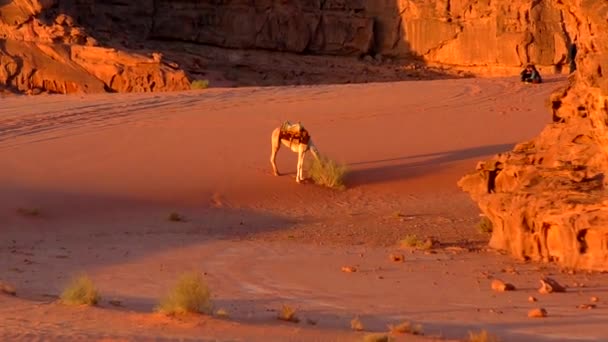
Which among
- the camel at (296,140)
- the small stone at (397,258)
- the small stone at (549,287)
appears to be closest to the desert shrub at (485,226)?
the small stone at (397,258)

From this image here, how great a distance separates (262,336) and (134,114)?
57.3 ft

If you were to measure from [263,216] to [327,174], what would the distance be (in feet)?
7.42

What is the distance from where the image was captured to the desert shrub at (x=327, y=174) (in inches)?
836

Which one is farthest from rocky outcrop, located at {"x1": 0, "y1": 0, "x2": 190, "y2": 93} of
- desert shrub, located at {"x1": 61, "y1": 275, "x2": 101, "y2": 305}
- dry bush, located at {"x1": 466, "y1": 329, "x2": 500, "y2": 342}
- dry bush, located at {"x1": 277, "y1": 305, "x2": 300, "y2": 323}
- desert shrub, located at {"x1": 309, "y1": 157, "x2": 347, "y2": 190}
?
dry bush, located at {"x1": 466, "y1": 329, "x2": 500, "y2": 342}

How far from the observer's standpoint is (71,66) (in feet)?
119

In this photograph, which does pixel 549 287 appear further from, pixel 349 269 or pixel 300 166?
pixel 300 166

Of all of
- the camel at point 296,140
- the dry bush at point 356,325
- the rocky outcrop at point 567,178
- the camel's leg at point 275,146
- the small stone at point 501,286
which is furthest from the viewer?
the camel's leg at point 275,146

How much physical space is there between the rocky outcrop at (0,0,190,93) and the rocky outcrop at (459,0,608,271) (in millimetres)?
21059

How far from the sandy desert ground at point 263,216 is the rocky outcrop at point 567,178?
1.14 feet

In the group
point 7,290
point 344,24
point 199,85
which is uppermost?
point 7,290

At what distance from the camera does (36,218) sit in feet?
59.2

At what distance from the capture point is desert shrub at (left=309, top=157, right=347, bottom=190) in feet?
69.7

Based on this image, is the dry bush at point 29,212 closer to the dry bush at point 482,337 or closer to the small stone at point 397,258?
the small stone at point 397,258

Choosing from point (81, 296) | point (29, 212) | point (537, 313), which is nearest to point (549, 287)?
point (537, 313)
